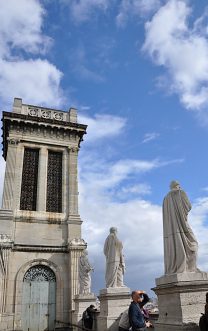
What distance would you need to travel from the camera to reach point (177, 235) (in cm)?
703

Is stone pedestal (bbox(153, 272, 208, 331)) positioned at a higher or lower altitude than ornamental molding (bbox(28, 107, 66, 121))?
lower

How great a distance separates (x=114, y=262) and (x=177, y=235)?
570 centimetres

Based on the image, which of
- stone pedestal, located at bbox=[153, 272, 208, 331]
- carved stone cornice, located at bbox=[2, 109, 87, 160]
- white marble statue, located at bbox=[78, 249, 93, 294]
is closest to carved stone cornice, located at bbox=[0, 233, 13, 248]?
white marble statue, located at bbox=[78, 249, 93, 294]

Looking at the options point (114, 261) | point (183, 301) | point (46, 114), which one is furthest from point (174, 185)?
point (46, 114)

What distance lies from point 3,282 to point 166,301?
1565cm

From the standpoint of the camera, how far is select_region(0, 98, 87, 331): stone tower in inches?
798

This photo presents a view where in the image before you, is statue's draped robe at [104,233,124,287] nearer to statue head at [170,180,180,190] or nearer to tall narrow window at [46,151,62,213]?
statue head at [170,180,180,190]

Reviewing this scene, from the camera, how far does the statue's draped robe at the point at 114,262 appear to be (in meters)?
12.1

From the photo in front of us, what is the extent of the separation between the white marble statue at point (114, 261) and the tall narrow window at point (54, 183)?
11438 millimetres

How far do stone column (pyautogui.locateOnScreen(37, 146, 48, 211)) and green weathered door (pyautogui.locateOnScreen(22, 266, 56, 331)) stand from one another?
441 centimetres

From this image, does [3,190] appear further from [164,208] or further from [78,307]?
[164,208]

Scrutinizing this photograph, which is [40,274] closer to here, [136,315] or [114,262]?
[114,262]

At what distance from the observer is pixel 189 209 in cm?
724

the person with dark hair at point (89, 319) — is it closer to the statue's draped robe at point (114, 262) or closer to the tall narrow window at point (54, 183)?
the statue's draped robe at point (114, 262)
